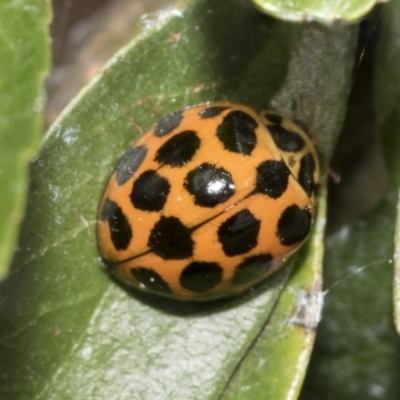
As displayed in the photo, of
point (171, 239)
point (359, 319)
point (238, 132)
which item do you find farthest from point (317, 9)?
point (359, 319)

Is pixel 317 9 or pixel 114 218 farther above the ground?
pixel 317 9

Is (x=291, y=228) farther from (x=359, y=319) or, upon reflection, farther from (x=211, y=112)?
(x=359, y=319)

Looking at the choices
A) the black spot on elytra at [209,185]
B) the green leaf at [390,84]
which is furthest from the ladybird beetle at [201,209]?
the green leaf at [390,84]

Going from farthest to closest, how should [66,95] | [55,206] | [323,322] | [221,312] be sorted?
1. [66,95]
2. [323,322]
3. [221,312]
4. [55,206]

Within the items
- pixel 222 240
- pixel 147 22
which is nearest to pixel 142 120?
pixel 222 240

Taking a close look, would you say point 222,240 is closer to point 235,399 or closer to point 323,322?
point 235,399

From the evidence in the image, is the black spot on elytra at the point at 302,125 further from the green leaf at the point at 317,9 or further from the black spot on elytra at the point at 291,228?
the green leaf at the point at 317,9

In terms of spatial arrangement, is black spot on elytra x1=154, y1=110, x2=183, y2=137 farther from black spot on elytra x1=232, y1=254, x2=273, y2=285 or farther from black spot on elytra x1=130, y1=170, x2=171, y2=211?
black spot on elytra x1=232, y1=254, x2=273, y2=285
